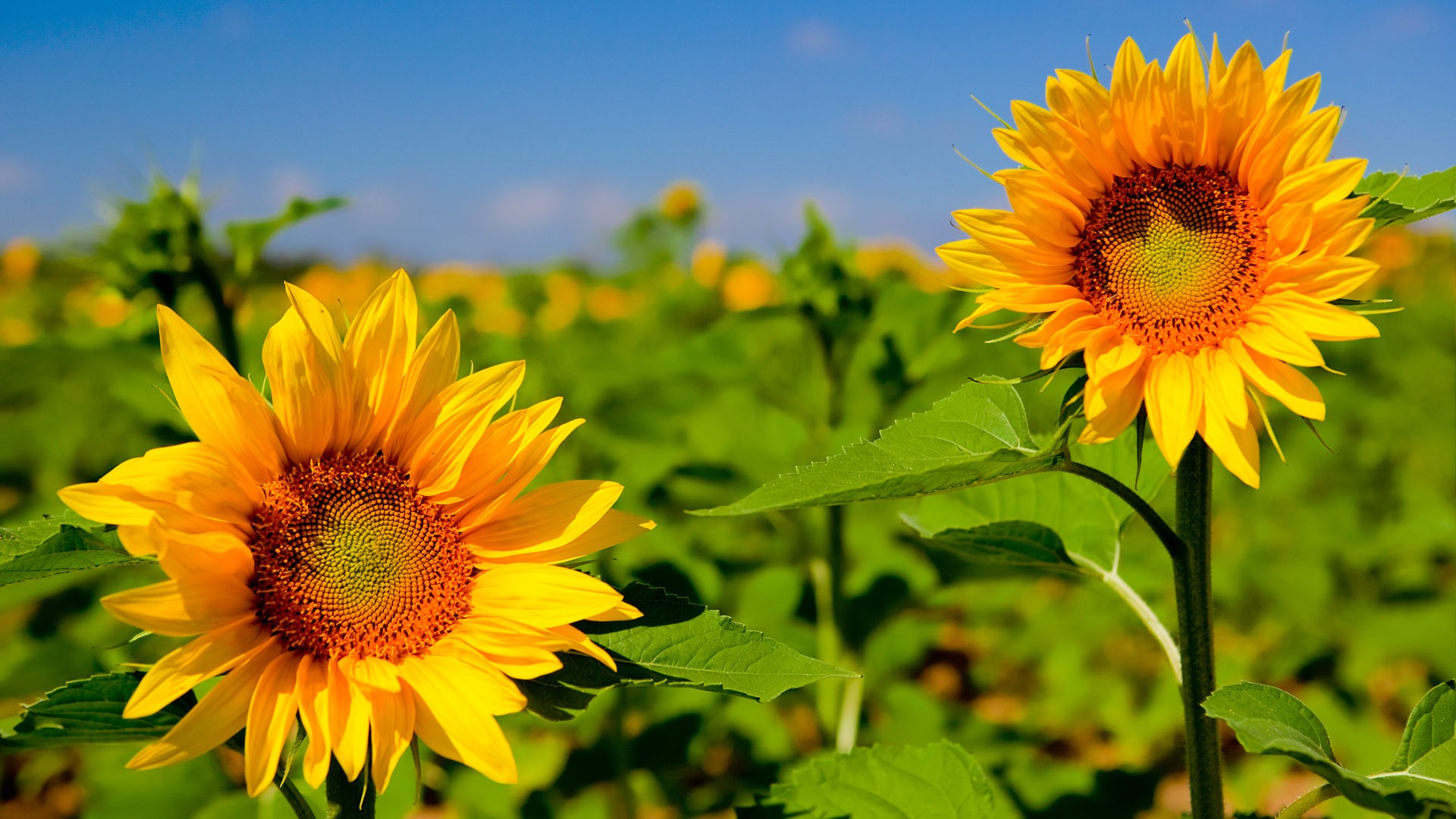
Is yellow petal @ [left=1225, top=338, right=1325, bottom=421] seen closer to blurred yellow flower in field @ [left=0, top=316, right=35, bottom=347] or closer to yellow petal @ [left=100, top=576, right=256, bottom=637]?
yellow petal @ [left=100, top=576, right=256, bottom=637]

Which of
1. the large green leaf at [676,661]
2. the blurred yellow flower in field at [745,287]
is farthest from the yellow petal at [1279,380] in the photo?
the blurred yellow flower in field at [745,287]

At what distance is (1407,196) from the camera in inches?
49.7

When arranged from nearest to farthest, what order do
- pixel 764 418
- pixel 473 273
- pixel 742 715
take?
pixel 764 418 < pixel 742 715 < pixel 473 273

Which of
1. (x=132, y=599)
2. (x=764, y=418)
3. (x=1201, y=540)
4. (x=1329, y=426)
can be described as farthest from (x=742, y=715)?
(x=1329, y=426)

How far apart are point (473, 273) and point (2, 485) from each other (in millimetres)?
4498

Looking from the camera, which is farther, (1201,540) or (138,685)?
(1201,540)

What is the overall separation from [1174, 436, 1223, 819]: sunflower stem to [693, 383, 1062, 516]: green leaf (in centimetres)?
19

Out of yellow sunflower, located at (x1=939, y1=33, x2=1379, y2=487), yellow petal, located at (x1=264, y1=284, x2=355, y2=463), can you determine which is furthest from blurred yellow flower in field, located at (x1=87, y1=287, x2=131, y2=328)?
yellow sunflower, located at (x1=939, y1=33, x2=1379, y2=487)

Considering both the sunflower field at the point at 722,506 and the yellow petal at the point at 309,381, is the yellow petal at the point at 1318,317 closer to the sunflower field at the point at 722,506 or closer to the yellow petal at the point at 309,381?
the sunflower field at the point at 722,506

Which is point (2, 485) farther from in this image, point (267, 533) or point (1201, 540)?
point (1201, 540)

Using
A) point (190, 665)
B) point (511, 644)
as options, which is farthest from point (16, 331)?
point (511, 644)

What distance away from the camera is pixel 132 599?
1.07 metres

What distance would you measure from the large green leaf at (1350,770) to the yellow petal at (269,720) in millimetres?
984

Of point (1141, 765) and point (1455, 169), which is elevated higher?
point (1455, 169)
